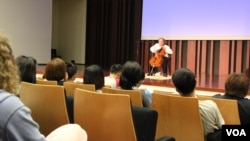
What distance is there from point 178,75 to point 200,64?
675 cm

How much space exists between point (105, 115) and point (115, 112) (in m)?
0.08

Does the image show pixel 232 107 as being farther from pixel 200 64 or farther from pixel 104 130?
pixel 200 64

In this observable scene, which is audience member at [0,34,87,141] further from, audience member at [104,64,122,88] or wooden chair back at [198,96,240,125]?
audience member at [104,64,122,88]

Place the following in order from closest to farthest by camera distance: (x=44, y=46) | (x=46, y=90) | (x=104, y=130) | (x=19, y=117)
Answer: (x=19, y=117)
(x=104, y=130)
(x=46, y=90)
(x=44, y=46)

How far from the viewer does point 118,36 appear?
10.9 m

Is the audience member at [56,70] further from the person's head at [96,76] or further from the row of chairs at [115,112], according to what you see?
the row of chairs at [115,112]

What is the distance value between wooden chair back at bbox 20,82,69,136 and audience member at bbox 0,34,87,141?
110 cm

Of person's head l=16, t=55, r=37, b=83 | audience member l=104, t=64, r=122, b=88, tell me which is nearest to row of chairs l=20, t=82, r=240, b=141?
person's head l=16, t=55, r=37, b=83

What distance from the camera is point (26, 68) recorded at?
2.88 m

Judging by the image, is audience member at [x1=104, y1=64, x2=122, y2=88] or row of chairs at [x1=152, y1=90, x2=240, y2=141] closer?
row of chairs at [x1=152, y1=90, x2=240, y2=141]

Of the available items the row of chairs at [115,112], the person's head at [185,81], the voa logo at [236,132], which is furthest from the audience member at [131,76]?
the voa logo at [236,132]

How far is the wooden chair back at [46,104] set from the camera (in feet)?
7.56

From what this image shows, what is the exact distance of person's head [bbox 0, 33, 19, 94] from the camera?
1.16 meters

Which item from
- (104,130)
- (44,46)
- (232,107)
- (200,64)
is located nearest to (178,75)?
(232,107)
